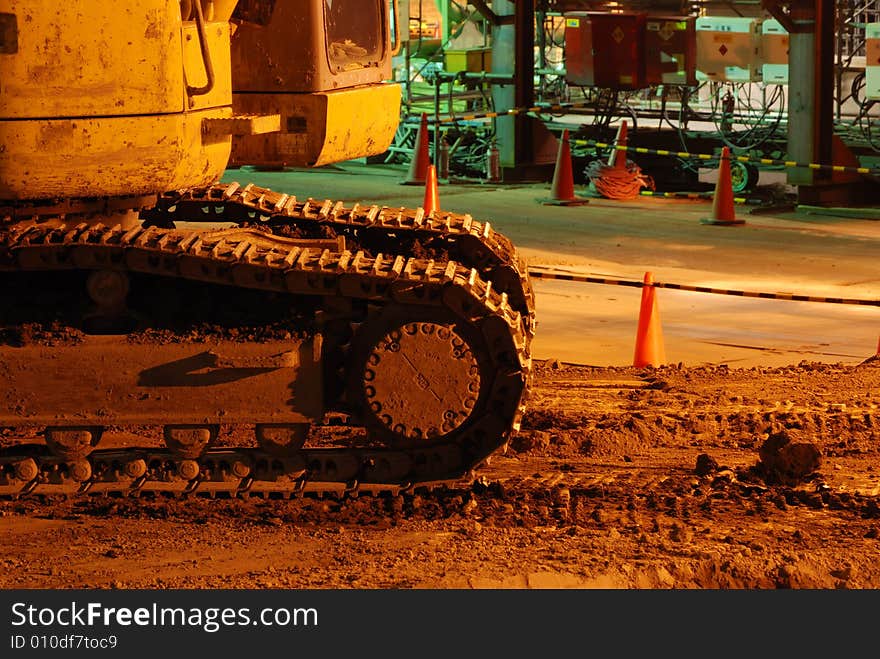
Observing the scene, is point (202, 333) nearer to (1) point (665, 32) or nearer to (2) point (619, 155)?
(2) point (619, 155)

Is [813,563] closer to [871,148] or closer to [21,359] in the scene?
A: [21,359]

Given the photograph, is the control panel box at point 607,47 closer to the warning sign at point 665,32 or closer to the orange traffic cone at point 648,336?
the warning sign at point 665,32

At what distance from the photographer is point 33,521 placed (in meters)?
6.49

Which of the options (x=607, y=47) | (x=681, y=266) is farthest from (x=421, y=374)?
(x=607, y=47)

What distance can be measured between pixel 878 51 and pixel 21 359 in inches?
510

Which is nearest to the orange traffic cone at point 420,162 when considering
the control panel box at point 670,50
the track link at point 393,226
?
the control panel box at point 670,50

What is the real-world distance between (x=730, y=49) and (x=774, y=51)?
0.58m

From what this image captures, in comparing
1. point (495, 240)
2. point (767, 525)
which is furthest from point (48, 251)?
point (767, 525)

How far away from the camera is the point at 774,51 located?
1955 cm

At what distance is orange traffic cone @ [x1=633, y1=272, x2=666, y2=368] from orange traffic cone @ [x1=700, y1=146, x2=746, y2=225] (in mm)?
6692

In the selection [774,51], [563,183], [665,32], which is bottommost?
[563,183]

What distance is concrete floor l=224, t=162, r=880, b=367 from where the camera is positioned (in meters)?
10.2

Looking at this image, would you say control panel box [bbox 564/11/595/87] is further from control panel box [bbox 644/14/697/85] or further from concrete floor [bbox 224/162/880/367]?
concrete floor [bbox 224/162/880/367]

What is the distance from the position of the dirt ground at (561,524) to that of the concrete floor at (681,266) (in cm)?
199
